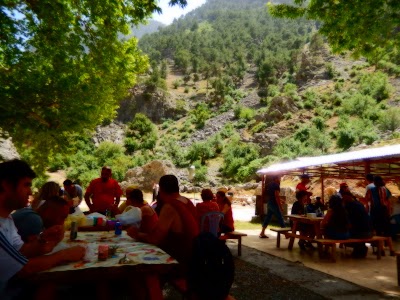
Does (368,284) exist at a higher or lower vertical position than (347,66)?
lower

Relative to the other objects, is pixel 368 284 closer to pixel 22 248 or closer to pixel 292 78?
pixel 22 248

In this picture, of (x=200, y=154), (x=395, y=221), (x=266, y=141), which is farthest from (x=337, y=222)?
(x=200, y=154)

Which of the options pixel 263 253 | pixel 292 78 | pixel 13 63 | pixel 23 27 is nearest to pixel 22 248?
pixel 263 253

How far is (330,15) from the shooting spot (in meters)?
5.95

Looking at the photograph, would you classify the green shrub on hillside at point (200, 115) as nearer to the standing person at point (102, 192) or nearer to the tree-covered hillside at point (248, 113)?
the tree-covered hillside at point (248, 113)

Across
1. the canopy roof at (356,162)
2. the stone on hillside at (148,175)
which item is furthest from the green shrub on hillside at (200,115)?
the canopy roof at (356,162)

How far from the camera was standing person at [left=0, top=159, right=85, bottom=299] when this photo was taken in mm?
1737

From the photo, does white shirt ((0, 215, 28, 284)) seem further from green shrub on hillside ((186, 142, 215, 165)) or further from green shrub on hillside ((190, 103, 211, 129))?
green shrub on hillside ((190, 103, 211, 129))

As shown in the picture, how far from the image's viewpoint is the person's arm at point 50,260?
76.0 inches

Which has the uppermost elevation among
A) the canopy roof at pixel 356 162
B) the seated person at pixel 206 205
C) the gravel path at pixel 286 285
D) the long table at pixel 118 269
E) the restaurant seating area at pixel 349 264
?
the canopy roof at pixel 356 162

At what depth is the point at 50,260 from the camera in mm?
2041

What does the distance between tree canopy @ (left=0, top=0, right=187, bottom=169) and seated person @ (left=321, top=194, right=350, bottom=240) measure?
4620 millimetres

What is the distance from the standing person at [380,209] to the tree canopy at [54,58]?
5.51 meters

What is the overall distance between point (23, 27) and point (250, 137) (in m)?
35.0
